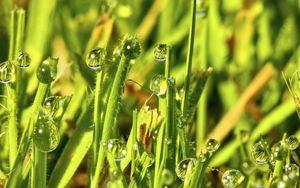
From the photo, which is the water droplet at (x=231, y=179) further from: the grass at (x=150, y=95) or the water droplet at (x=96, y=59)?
the water droplet at (x=96, y=59)

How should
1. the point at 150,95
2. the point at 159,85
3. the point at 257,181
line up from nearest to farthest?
the point at 257,181, the point at 159,85, the point at 150,95

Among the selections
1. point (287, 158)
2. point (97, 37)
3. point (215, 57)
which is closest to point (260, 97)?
point (215, 57)

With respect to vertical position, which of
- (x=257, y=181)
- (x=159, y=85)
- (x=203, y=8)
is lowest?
(x=257, y=181)

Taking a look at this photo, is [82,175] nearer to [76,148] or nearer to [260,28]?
[76,148]

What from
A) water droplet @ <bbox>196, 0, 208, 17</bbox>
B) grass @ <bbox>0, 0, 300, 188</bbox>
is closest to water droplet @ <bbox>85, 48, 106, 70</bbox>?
grass @ <bbox>0, 0, 300, 188</bbox>

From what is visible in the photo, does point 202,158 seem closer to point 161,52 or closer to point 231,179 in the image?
point 231,179

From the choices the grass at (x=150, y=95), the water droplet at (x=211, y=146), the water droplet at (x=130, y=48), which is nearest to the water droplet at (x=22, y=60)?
the grass at (x=150, y=95)

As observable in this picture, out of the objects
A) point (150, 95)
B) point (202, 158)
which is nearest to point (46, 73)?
point (202, 158)
